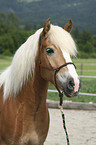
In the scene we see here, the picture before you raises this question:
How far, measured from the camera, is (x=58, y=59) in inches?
72.7

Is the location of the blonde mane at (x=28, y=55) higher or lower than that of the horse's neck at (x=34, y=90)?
higher

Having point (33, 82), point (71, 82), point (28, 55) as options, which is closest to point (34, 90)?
point (33, 82)

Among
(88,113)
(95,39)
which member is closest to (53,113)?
(88,113)

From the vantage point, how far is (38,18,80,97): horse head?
1753 mm

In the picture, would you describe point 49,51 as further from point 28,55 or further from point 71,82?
point 71,82

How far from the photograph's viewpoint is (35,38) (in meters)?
2.00

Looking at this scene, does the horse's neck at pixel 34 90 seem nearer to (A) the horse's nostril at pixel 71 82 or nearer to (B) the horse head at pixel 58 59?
(B) the horse head at pixel 58 59

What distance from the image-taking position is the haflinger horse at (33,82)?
1861 millimetres

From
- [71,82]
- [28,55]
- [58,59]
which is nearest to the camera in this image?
[71,82]

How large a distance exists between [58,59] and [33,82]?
1.29ft

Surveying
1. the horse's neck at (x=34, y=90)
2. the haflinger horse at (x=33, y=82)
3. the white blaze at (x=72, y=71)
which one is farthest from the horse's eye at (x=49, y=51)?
the horse's neck at (x=34, y=90)

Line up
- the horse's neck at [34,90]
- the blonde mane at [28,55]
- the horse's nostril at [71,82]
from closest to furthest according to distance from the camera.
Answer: the horse's nostril at [71,82]
the blonde mane at [28,55]
the horse's neck at [34,90]

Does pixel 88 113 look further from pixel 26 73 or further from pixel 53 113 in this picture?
pixel 26 73

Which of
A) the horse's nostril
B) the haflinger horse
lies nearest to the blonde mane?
the haflinger horse
